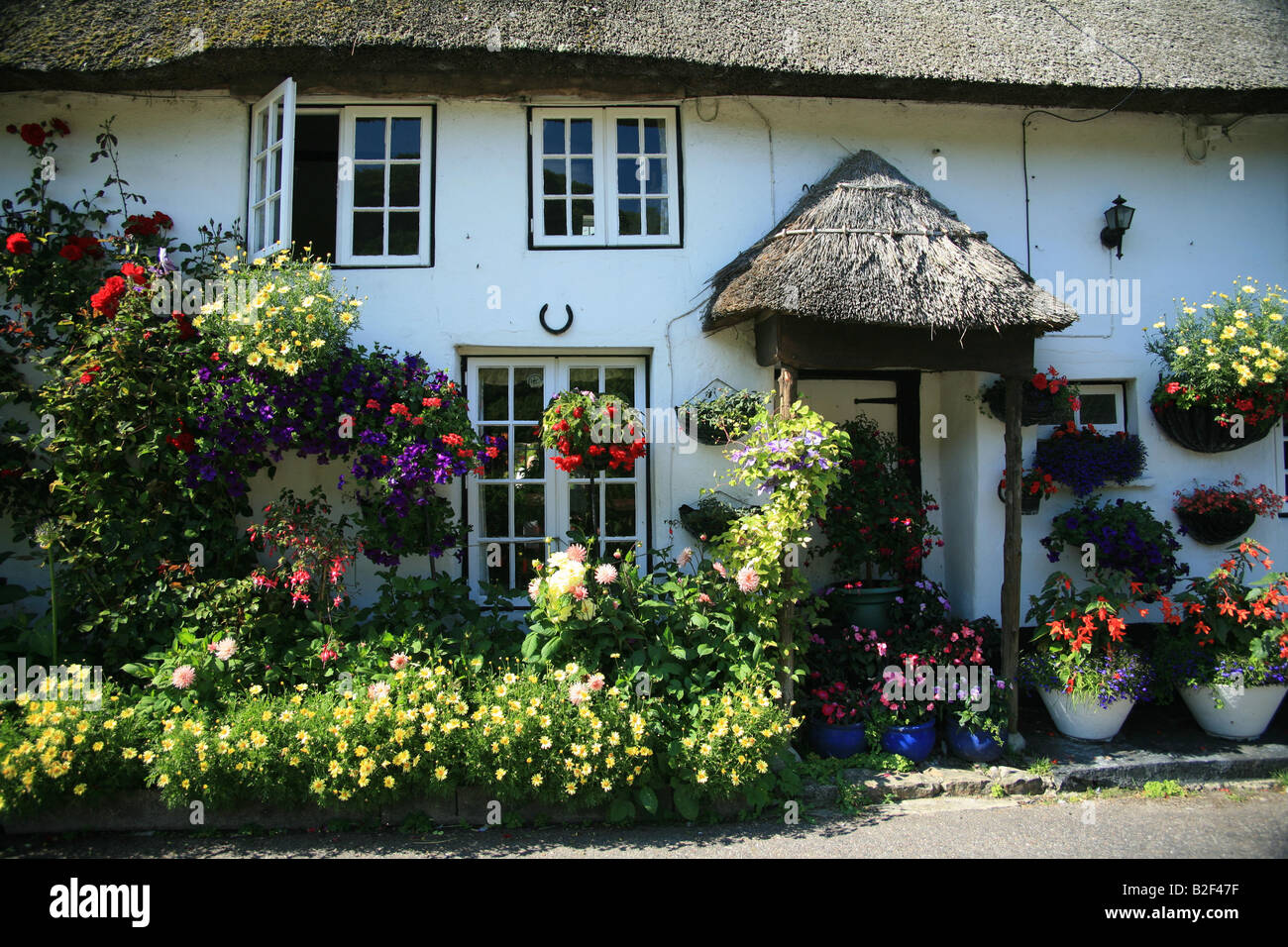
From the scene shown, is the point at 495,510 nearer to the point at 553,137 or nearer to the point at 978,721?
the point at 553,137

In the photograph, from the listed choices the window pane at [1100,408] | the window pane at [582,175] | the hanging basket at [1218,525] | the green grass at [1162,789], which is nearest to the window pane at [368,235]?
the window pane at [582,175]

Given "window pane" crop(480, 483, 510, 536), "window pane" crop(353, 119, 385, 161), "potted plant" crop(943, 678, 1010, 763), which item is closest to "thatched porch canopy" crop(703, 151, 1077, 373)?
"window pane" crop(480, 483, 510, 536)

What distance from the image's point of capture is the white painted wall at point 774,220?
587 centimetres

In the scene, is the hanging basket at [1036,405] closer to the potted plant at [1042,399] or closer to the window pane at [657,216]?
the potted plant at [1042,399]

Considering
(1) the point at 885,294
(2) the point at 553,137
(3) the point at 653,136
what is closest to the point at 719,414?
(1) the point at 885,294

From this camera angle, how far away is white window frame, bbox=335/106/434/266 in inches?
231

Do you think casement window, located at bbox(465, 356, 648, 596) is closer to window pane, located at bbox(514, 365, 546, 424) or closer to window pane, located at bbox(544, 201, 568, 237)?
window pane, located at bbox(514, 365, 546, 424)

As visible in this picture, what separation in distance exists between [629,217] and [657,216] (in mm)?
218

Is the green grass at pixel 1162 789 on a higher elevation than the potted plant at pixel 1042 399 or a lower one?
lower

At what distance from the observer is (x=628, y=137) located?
6.13 m

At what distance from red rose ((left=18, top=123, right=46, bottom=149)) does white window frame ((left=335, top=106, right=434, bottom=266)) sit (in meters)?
2.09

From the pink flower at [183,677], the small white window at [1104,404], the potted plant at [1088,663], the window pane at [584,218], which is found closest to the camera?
the pink flower at [183,677]

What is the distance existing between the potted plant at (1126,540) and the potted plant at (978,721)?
1.31 m
